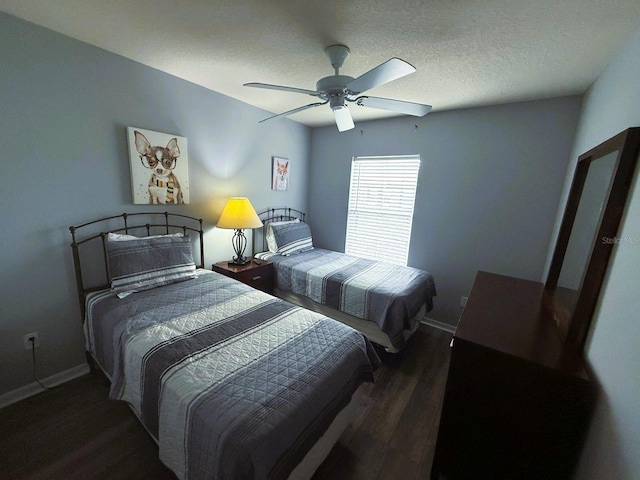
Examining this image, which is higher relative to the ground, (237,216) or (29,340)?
(237,216)

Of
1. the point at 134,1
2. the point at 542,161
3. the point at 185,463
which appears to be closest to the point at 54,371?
the point at 185,463

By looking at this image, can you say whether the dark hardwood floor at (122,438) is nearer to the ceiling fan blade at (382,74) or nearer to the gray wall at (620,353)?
the gray wall at (620,353)

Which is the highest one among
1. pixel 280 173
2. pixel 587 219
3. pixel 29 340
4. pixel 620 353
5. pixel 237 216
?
pixel 280 173

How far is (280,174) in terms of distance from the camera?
3.48 meters

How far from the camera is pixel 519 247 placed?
2566mm

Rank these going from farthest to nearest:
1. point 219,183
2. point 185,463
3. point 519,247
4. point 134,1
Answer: point 219,183
point 519,247
point 134,1
point 185,463

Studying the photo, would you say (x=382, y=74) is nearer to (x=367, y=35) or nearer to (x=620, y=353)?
(x=367, y=35)

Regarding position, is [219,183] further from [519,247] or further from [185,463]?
[519,247]

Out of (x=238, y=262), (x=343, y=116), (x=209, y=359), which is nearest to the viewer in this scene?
(x=209, y=359)

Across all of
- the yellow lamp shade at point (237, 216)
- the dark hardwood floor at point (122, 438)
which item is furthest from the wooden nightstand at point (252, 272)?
the dark hardwood floor at point (122, 438)

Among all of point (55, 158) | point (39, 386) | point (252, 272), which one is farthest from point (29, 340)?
point (252, 272)

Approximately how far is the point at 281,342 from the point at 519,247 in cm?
254

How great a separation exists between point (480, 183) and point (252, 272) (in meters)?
2.61

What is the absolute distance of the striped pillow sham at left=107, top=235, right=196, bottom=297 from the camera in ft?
6.13
